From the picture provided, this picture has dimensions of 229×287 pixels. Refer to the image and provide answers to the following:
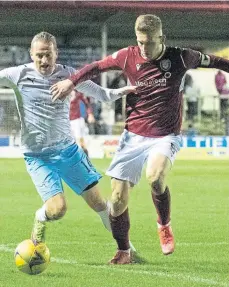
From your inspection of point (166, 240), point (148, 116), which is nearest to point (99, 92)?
point (148, 116)

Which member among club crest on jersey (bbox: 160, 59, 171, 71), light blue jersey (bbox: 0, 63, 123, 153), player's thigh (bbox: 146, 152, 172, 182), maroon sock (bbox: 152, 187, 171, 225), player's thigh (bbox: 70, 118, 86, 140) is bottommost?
player's thigh (bbox: 70, 118, 86, 140)

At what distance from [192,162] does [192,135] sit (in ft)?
13.6

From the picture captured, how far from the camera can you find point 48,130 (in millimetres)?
8953

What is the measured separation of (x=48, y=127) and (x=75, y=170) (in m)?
0.44

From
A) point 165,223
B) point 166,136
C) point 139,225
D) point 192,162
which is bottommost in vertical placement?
point 192,162

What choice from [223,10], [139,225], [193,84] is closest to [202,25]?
[193,84]

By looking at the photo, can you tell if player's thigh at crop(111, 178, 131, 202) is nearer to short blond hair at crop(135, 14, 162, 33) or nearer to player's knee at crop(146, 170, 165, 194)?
player's knee at crop(146, 170, 165, 194)

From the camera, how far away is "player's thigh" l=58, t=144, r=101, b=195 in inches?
352

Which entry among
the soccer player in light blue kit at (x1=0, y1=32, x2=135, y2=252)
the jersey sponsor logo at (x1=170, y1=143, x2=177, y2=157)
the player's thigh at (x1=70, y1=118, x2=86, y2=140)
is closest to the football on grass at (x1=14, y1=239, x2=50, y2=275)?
the soccer player in light blue kit at (x1=0, y1=32, x2=135, y2=252)

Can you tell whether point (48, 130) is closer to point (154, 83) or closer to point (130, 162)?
point (130, 162)

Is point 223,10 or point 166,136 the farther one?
point 223,10

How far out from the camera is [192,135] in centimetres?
3056

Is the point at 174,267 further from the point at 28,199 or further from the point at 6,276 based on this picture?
the point at 28,199

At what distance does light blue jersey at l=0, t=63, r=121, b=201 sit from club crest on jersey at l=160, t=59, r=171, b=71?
463 mm
